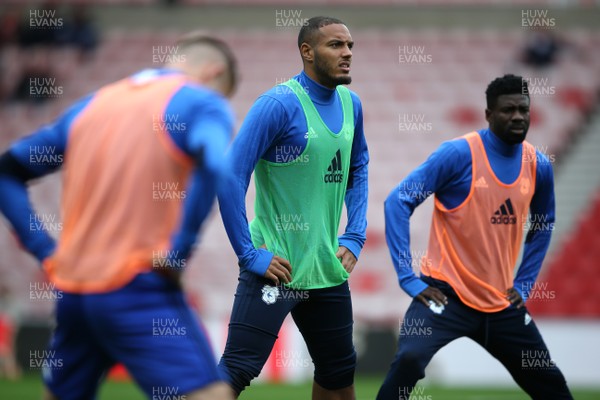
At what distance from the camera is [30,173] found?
4.04 metres

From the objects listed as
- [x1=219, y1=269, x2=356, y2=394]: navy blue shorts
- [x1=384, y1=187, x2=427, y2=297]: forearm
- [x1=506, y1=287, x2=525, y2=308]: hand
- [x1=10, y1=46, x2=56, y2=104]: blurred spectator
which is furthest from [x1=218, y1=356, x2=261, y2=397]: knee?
[x1=10, y1=46, x2=56, y2=104]: blurred spectator

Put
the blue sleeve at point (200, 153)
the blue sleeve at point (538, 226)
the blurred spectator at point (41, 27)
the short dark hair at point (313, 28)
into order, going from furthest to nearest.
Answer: the blurred spectator at point (41, 27) → the blue sleeve at point (538, 226) → the short dark hair at point (313, 28) → the blue sleeve at point (200, 153)

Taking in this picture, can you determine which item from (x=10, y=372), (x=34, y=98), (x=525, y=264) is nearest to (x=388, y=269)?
(x=10, y=372)

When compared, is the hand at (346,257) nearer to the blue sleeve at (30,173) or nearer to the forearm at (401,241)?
the forearm at (401,241)

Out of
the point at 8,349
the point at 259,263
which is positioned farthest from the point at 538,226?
the point at 8,349

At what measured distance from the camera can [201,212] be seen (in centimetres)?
365

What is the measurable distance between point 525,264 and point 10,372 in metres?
10.3

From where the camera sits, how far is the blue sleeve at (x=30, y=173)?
12.8 feet

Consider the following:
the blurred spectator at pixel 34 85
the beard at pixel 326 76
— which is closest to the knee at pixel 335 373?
the beard at pixel 326 76

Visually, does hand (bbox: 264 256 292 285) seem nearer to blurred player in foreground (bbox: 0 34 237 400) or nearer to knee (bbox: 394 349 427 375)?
knee (bbox: 394 349 427 375)

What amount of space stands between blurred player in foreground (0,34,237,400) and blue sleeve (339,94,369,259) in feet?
7.65

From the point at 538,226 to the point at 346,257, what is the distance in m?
1.55

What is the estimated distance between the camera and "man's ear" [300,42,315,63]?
5863 mm

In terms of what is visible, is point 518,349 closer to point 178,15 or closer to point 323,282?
point 323,282
